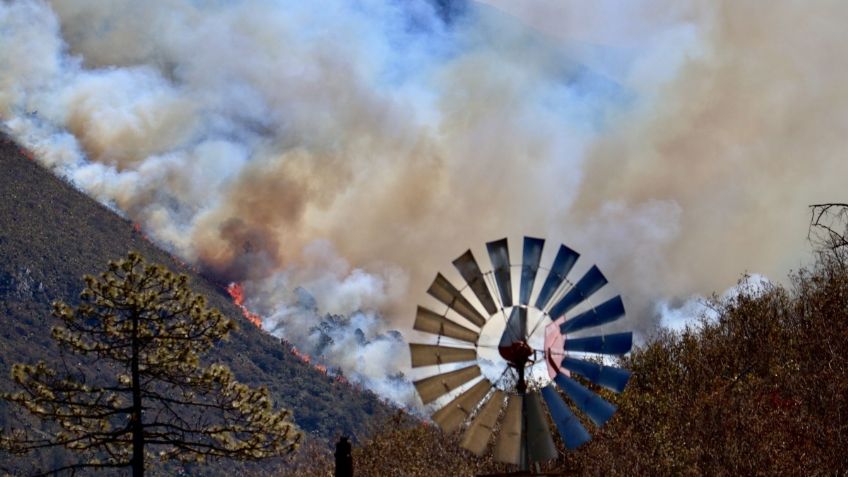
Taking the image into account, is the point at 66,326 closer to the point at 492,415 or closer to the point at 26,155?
the point at 492,415

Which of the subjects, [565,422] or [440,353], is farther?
[440,353]

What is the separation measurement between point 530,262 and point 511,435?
2.47m

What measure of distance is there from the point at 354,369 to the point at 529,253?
152 meters

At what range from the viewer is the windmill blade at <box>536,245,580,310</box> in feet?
52.2

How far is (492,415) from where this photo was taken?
1578 cm

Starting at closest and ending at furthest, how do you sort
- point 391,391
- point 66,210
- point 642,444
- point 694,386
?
point 642,444 < point 694,386 < point 66,210 < point 391,391

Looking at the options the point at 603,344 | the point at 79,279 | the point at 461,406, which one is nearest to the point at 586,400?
the point at 603,344

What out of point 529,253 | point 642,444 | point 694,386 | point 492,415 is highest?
point 694,386

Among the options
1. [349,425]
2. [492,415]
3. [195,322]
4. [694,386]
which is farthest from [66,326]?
[349,425]

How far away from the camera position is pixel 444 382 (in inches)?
627

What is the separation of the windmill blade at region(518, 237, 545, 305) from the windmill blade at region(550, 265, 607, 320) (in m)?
0.49

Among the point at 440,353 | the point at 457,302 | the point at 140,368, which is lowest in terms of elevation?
the point at 440,353

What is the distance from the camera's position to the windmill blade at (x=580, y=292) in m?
15.9

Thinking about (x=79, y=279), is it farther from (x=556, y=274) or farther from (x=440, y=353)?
(x=556, y=274)
